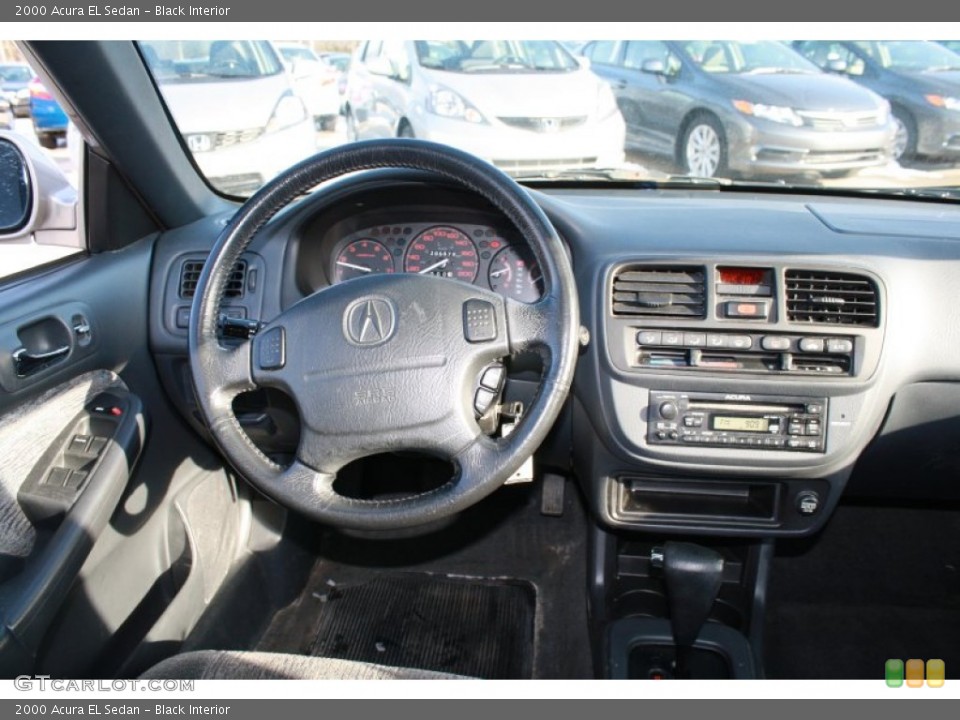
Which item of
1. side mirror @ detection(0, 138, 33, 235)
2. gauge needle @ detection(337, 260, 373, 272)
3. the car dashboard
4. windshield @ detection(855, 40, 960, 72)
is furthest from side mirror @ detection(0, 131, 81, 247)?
windshield @ detection(855, 40, 960, 72)

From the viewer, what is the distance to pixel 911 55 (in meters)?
2.19

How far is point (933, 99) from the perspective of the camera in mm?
2311

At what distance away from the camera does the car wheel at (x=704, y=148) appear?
7.72 feet

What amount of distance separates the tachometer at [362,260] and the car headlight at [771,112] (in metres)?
1.18

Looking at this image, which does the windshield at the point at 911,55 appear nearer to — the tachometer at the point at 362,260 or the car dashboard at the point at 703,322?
the car dashboard at the point at 703,322

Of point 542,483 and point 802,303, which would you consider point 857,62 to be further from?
point 542,483

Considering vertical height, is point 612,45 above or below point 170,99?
above

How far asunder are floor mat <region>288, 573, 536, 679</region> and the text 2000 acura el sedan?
0.04ft

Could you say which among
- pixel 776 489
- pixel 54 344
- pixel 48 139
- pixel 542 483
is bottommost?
pixel 542 483

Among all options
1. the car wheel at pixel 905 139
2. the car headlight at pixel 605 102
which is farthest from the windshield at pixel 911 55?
the car headlight at pixel 605 102

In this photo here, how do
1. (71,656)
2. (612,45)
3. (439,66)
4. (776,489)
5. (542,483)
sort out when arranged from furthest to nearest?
(542,483)
(439,66)
(612,45)
(776,489)
(71,656)

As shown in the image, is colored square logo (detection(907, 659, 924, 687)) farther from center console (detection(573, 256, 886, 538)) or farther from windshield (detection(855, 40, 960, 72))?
windshield (detection(855, 40, 960, 72))

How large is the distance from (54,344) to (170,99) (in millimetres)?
758

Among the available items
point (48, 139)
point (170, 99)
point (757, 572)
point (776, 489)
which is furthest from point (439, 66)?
point (757, 572)
